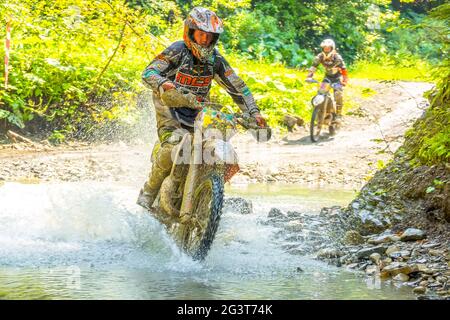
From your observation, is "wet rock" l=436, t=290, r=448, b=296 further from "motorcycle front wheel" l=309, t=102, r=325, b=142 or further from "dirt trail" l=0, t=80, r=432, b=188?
"motorcycle front wheel" l=309, t=102, r=325, b=142

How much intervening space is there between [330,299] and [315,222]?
3.43 meters

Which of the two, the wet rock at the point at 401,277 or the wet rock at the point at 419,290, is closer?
the wet rock at the point at 419,290

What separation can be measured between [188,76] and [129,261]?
1803 mm

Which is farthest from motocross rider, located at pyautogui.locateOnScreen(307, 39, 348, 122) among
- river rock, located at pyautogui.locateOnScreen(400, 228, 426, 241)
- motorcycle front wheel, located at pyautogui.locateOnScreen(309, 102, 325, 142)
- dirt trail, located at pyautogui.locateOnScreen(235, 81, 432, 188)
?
river rock, located at pyautogui.locateOnScreen(400, 228, 426, 241)

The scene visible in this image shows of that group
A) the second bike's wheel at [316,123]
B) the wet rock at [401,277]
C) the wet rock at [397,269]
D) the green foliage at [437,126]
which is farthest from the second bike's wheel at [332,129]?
the wet rock at [401,277]

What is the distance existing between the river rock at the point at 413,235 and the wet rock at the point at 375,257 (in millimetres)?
476

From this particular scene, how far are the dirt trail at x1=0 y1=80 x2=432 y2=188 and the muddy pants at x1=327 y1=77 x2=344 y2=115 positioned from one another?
0.78 metres

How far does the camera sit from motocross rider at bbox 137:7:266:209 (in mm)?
7395

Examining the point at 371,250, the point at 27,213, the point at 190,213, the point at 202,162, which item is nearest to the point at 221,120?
the point at 202,162

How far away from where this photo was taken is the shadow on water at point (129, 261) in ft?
20.5

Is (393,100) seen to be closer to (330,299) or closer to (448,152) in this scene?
(448,152)

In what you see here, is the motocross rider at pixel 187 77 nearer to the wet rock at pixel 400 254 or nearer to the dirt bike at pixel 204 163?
the dirt bike at pixel 204 163

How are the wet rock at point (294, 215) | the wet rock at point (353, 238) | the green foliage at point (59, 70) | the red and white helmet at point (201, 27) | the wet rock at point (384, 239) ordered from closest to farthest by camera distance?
the red and white helmet at point (201, 27) → the wet rock at point (384, 239) → the wet rock at point (353, 238) → the wet rock at point (294, 215) → the green foliage at point (59, 70)
